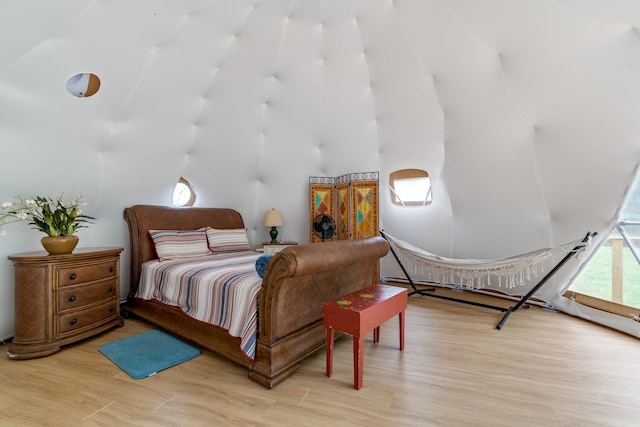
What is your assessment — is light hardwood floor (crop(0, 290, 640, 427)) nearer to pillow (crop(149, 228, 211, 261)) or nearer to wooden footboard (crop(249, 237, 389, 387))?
wooden footboard (crop(249, 237, 389, 387))

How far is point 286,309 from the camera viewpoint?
204 cm

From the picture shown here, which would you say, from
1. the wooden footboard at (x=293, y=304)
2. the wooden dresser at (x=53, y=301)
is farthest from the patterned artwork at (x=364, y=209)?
the wooden dresser at (x=53, y=301)

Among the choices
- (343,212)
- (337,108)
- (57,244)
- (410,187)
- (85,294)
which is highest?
(337,108)

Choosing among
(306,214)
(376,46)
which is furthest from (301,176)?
(376,46)

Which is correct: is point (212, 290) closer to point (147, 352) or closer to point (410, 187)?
point (147, 352)

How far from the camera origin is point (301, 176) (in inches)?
190

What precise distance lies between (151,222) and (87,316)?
4.03ft

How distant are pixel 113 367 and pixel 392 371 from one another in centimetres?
212

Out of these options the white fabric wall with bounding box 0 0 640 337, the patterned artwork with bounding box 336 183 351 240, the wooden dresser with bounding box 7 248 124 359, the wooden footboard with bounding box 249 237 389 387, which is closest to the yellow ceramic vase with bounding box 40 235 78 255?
the wooden dresser with bounding box 7 248 124 359

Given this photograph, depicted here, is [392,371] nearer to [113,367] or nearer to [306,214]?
[113,367]

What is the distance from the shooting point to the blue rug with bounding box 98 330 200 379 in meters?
2.17

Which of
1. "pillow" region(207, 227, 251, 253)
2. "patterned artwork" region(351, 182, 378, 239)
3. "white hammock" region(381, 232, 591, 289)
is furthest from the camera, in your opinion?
"patterned artwork" region(351, 182, 378, 239)

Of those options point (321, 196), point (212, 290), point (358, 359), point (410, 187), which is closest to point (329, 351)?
point (358, 359)

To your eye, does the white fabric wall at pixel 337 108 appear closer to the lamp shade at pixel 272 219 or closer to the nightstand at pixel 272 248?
the lamp shade at pixel 272 219
